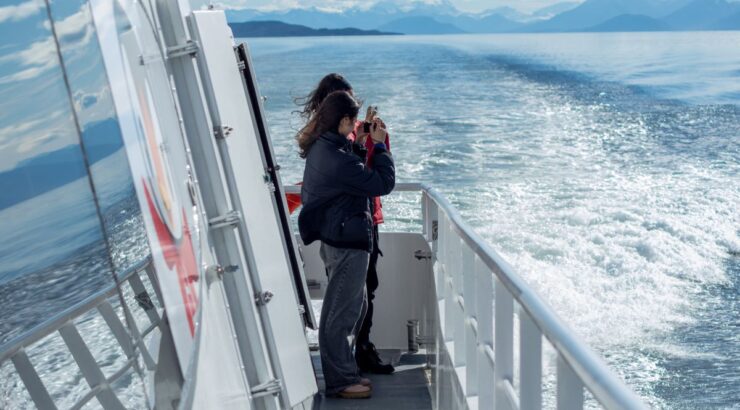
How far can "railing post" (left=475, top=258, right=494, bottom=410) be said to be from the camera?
8.34ft

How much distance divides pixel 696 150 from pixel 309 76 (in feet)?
50.3

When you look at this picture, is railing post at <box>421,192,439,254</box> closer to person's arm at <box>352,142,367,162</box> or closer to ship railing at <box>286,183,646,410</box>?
ship railing at <box>286,183,646,410</box>

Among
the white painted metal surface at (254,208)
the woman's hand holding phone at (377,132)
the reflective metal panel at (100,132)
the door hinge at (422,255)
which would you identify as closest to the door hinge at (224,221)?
the white painted metal surface at (254,208)

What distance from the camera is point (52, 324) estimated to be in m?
0.75

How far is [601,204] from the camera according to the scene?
43.8 feet

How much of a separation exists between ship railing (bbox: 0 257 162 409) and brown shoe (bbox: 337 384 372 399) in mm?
3050

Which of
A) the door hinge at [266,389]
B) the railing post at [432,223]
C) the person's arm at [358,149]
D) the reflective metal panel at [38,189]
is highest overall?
the reflective metal panel at [38,189]

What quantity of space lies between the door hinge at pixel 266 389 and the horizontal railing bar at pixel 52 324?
171 cm

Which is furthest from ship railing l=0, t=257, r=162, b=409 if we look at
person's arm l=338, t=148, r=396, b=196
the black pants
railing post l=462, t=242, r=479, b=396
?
the black pants

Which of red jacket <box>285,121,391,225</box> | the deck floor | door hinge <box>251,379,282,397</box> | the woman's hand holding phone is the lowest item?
the deck floor

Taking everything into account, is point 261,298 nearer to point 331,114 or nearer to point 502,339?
point 502,339

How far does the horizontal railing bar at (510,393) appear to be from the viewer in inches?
78.8

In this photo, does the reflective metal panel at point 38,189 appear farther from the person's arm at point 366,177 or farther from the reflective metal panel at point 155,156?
the person's arm at point 366,177

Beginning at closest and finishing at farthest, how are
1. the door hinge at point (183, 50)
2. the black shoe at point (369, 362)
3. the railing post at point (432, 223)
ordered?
the door hinge at point (183, 50) < the black shoe at point (369, 362) < the railing post at point (432, 223)
